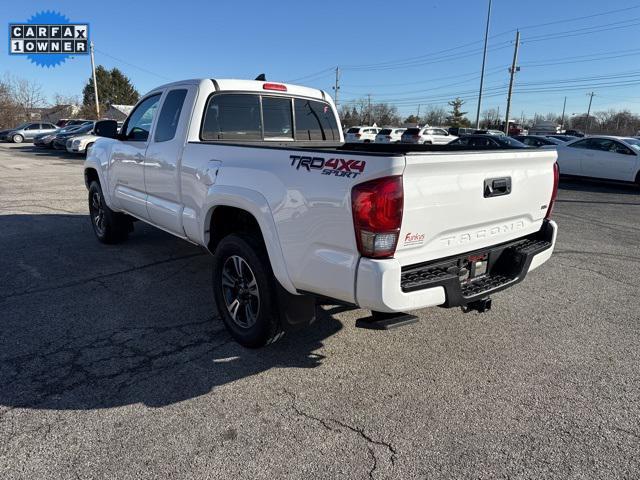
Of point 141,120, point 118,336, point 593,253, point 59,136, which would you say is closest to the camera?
point 118,336

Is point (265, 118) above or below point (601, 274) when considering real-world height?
above

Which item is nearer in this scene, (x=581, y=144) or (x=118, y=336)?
(x=118, y=336)

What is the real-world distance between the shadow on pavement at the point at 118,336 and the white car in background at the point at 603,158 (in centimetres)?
1322

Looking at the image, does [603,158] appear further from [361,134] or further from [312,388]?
[361,134]

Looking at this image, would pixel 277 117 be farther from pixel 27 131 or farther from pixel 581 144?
pixel 27 131

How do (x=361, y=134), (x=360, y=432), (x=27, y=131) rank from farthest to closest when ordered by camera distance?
(x=27, y=131), (x=361, y=134), (x=360, y=432)

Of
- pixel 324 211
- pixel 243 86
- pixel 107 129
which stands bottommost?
pixel 324 211

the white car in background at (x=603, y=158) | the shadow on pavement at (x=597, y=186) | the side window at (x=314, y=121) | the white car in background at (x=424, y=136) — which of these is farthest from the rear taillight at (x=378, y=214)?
the white car in background at (x=424, y=136)

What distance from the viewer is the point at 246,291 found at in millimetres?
3484

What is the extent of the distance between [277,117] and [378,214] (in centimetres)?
275

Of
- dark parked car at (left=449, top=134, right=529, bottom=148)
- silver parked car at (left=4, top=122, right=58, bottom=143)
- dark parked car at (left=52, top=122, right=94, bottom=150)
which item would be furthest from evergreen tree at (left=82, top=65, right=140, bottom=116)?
dark parked car at (left=449, top=134, right=529, bottom=148)

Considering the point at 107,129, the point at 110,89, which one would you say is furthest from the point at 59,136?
the point at 110,89

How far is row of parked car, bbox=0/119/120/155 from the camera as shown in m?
23.7

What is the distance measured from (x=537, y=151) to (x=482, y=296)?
124cm
